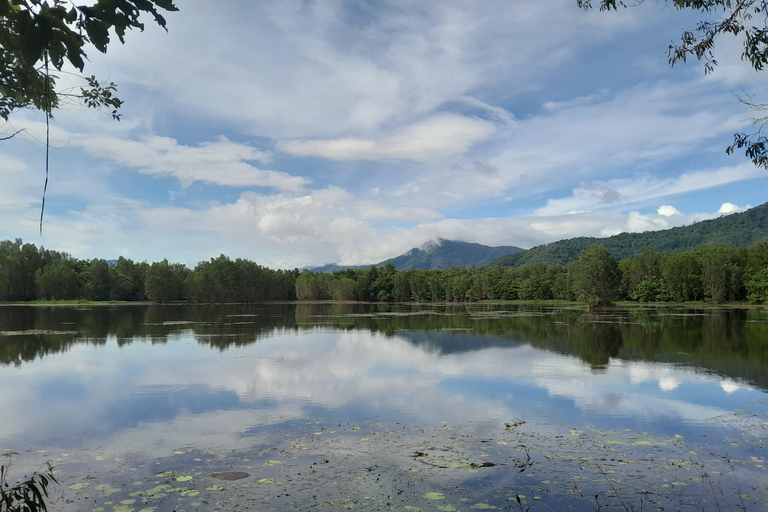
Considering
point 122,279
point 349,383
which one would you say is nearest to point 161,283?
point 122,279

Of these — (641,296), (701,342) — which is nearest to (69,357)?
(701,342)

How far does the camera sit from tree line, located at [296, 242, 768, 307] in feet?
278

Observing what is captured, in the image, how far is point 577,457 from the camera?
33.4 ft

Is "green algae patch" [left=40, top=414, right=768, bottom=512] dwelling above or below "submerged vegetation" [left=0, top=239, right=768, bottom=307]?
below

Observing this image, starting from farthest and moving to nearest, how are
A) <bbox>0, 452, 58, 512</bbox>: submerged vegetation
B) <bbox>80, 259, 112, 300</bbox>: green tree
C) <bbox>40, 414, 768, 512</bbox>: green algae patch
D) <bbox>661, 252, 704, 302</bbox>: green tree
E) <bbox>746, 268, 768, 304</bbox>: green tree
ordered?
<bbox>80, 259, 112, 300</bbox>: green tree, <bbox>661, 252, 704, 302</bbox>: green tree, <bbox>746, 268, 768, 304</bbox>: green tree, <bbox>40, 414, 768, 512</bbox>: green algae patch, <bbox>0, 452, 58, 512</bbox>: submerged vegetation

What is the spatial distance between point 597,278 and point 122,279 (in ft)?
380

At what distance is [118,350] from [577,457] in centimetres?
2673

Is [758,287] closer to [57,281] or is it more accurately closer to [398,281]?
[398,281]

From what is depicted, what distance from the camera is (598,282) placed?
8281 cm

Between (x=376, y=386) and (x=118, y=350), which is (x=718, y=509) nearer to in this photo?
(x=376, y=386)

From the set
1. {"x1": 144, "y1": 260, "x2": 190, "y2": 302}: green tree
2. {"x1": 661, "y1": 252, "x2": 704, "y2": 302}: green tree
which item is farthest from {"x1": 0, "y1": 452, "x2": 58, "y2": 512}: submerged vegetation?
{"x1": 144, "y1": 260, "x2": 190, "y2": 302}: green tree

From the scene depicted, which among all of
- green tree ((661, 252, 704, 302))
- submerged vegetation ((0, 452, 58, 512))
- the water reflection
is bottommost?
the water reflection

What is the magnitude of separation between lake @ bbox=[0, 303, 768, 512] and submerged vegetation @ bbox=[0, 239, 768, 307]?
6856 cm

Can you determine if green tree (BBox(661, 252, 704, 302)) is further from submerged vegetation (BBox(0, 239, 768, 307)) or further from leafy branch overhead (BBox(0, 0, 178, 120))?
leafy branch overhead (BBox(0, 0, 178, 120))
